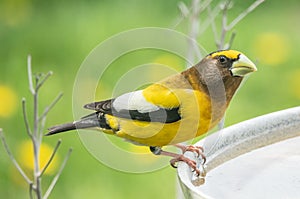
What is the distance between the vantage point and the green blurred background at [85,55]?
3.19 meters

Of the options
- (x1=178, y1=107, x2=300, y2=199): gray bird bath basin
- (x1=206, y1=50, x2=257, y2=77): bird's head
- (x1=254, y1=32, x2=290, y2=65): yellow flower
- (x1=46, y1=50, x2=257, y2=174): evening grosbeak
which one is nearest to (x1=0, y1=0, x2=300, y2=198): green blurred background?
(x1=254, y1=32, x2=290, y2=65): yellow flower

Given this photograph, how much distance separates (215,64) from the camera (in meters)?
2.08

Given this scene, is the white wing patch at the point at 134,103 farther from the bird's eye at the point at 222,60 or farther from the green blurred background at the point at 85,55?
the green blurred background at the point at 85,55

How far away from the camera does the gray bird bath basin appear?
63.0 inches

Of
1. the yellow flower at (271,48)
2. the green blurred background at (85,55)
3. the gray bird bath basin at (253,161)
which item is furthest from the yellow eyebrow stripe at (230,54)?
the yellow flower at (271,48)

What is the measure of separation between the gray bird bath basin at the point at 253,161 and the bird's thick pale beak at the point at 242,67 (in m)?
0.14

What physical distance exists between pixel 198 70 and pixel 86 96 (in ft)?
4.24

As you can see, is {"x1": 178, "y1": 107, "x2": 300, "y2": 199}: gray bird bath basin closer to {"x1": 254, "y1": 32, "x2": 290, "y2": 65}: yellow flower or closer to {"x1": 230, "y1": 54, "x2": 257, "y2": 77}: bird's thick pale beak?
{"x1": 230, "y1": 54, "x2": 257, "y2": 77}: bird's thick pale beak

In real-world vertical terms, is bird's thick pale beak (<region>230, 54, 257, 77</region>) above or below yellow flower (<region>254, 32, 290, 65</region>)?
below

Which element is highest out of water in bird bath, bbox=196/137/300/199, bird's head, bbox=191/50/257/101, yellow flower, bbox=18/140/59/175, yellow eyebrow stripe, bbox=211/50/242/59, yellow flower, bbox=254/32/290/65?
yellow flower, bbox=254/32/290/65

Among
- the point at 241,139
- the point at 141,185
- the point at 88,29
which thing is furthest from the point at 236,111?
the point at 241,139

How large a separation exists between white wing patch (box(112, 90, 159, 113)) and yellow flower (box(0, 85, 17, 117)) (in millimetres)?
1450

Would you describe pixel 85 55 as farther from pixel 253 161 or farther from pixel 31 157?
pixel 253 161

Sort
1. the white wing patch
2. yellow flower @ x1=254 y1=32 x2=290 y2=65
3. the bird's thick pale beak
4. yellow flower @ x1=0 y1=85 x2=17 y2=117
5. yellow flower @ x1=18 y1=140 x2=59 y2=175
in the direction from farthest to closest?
yellow flower @ x1=254 y1=32 x2=290 y2=65 < yellow flower @ x1=0 y1=85 x2=17 y2=117 < yellow flower @ x1=18 y1=140 x2=59 y2=175 < the white wing patch < the bird's thick pale beak
